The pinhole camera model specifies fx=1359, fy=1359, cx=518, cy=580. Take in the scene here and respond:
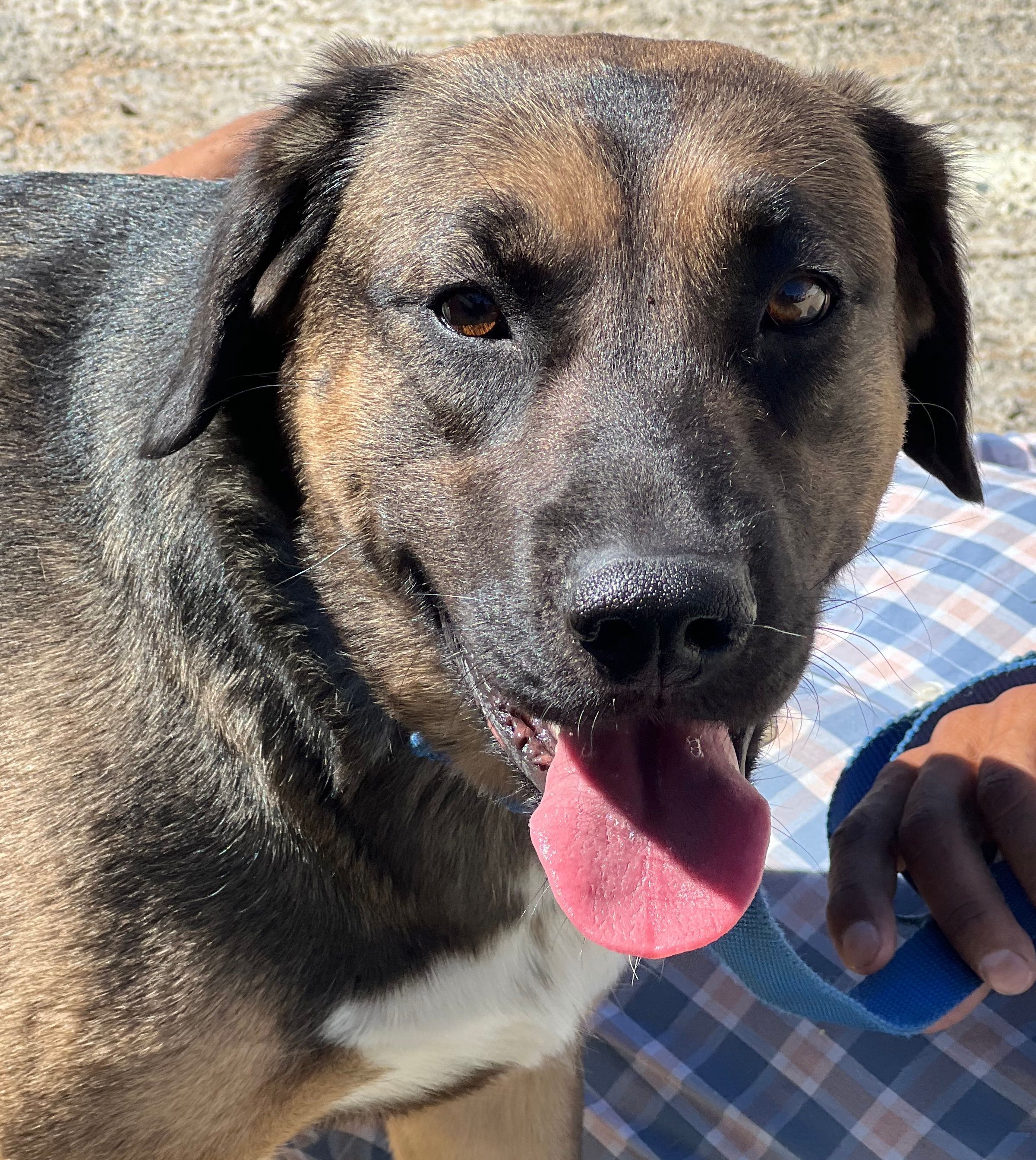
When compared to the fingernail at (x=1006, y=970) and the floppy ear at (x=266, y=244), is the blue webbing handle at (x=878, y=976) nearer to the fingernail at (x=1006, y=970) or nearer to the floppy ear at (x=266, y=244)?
the fingernail at (x=1006, y=970)

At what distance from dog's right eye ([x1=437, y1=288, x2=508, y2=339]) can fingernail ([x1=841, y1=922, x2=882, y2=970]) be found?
1417 mm

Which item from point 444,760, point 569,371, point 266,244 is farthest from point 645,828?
point 266,244

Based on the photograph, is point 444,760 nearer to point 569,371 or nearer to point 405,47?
point 569,371

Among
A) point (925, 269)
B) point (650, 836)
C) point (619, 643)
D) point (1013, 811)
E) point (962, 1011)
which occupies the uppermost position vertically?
point (925, 269)

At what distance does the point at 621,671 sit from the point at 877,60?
6360mm

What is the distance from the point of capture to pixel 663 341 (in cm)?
219

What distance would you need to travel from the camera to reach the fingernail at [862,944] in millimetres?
2750

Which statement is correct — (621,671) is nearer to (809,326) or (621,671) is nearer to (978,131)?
(809,326)

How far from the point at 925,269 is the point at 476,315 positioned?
1.04 m

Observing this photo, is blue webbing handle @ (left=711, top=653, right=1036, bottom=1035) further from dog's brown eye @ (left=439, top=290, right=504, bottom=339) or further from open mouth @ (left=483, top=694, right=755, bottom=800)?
dog's brown eye @ (left=439, top=290, right=504, bottom=339)

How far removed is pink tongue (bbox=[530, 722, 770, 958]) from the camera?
212 cm

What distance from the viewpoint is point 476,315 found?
2266 millimetres

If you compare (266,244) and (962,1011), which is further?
(962,1011)

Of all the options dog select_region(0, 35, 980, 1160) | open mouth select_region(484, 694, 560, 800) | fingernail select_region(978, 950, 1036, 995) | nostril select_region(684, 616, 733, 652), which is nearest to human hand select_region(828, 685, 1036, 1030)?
fingernail select_region(978, 950, 1036, 995)
